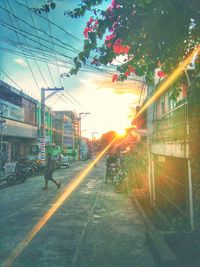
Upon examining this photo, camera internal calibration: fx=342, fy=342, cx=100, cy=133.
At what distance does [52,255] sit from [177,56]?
442 centimetres

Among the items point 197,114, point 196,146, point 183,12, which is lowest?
point 196,146

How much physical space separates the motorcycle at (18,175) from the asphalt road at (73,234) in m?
7.49

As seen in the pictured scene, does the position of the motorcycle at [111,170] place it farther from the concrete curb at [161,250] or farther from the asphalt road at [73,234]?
the concrete curb at [161,250]

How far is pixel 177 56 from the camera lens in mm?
5824

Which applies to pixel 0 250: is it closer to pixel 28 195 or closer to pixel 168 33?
pixel 168 33

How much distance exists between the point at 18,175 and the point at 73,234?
14.1m

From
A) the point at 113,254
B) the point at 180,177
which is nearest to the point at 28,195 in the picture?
the point at 180,177

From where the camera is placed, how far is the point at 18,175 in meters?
21.7

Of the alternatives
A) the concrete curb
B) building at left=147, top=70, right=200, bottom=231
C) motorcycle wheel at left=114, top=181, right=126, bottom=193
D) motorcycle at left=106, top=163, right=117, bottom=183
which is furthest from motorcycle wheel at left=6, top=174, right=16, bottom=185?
the concrete curb

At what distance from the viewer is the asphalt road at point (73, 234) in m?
6.43

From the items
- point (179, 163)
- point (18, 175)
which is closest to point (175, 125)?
point (179, 163)

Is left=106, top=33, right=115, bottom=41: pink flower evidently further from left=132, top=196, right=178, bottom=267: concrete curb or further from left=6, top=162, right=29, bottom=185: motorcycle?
left=6, top=162, right=29, bottom=185: motorcycle

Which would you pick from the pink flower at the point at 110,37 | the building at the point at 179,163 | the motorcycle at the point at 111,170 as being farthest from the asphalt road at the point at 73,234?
the motorcycle at the point at 111,170

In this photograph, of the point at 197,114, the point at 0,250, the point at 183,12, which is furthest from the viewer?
the point at 0,250
